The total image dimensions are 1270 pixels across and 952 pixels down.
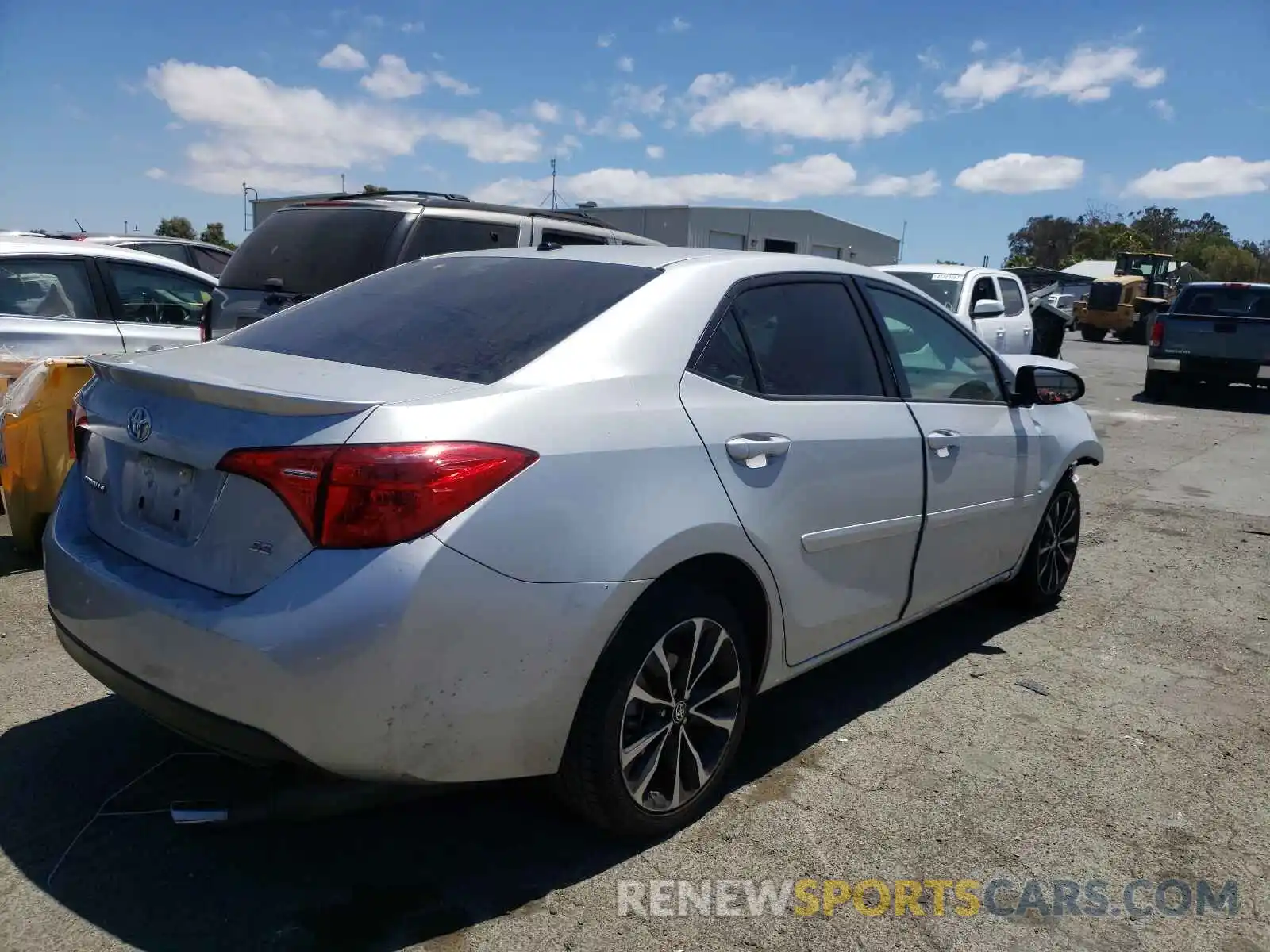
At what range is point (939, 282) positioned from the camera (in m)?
11.7

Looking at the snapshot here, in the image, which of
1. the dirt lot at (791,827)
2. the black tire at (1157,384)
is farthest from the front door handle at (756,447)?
the black tire at (1157,384)

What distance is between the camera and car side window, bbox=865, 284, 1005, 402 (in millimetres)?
3980

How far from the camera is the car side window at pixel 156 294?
22.7ft

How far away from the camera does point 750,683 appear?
10.6ft

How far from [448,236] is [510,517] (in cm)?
482

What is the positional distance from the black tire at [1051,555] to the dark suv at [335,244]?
2.96 metres

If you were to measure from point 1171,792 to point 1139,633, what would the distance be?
1764 mm

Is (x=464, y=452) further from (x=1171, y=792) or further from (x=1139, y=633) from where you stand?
(x=1139, y=633)

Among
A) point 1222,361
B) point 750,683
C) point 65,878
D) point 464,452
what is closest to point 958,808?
point 750,683

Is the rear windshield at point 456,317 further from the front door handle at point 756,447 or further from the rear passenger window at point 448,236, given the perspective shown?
the rear passenger window at point 448,236

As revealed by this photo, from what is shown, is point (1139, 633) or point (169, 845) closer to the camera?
point (169, 845)

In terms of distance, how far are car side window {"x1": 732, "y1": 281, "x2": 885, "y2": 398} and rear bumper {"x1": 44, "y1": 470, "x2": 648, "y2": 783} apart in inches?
42.4

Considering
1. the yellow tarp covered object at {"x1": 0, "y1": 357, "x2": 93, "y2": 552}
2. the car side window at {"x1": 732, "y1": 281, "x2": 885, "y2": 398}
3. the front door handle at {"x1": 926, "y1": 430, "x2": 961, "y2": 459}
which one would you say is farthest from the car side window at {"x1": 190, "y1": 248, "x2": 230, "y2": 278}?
the front door handle at {"x1": 926, "y1": 430, "x2": 961, "y2": 459}

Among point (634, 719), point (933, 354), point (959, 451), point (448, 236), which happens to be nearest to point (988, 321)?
point (448, 236)
